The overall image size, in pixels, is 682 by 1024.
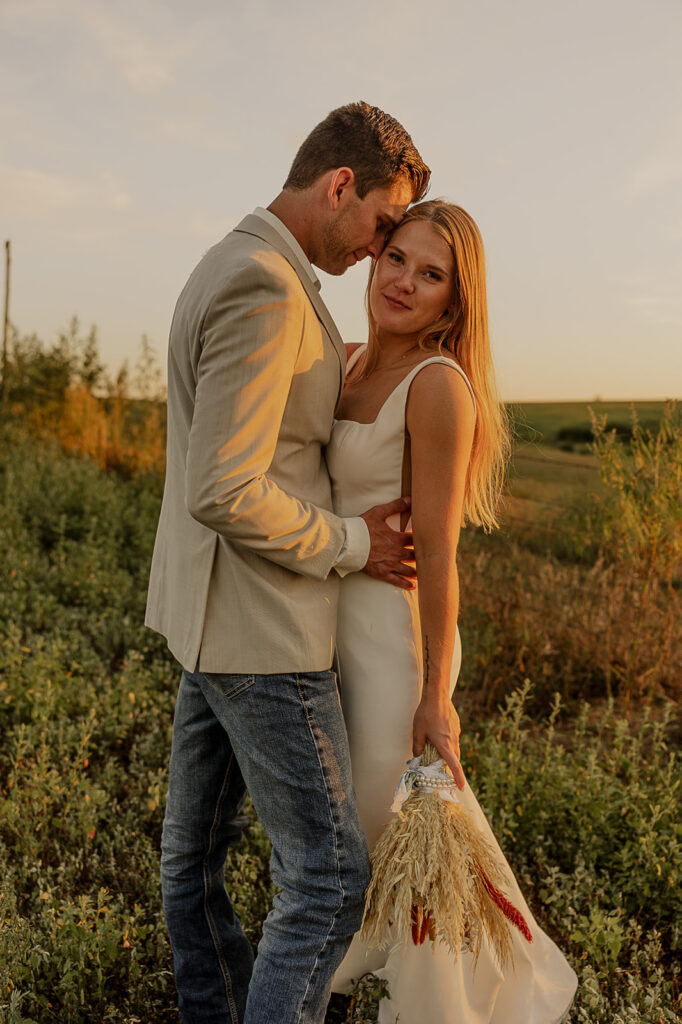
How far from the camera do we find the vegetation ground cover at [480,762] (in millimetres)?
2629

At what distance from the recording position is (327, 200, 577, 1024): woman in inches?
82.5

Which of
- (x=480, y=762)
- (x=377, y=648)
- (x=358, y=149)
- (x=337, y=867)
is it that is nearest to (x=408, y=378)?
(x=358, y=149)

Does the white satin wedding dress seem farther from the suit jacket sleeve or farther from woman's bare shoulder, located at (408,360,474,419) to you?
the suit jacket sleeve

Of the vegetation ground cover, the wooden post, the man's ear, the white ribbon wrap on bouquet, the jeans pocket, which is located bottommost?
the vegetation ground cover

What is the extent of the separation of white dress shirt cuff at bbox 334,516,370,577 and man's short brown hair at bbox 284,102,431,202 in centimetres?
87

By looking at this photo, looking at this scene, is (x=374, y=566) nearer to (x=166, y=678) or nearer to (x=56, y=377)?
(x=166, y=678)

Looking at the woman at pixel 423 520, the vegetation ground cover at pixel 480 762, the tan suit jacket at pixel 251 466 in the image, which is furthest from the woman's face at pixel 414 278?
the vegetation ground cover at pixel 480 762

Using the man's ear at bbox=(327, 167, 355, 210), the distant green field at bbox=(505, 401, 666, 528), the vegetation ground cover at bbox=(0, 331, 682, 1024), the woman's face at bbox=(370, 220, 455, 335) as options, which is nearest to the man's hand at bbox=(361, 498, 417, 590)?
the woman's face at bbox=(370, 220, 455, 335)

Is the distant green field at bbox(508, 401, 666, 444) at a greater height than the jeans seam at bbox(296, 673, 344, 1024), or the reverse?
the distant green field at bbox(508, 401, 666, 444)

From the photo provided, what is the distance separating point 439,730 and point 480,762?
6.14 ft

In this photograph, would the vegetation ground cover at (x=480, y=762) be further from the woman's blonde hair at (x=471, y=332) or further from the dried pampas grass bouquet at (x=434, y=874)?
the woman's blonde hair at (x=471, y=332)

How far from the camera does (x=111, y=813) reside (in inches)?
136

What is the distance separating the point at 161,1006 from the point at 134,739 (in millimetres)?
1788

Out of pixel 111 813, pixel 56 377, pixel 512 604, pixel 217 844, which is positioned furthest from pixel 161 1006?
pixel 56 377
